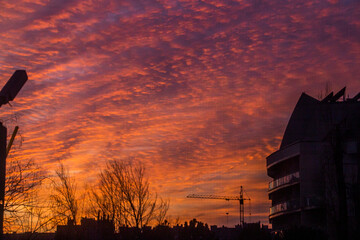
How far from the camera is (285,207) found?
82.3m

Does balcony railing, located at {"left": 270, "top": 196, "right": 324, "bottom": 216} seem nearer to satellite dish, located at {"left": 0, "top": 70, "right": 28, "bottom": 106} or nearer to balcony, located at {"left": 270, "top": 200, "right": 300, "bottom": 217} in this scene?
balcony, located at {"left": 270, "top": 200, "right": 300, "bottom": 217}

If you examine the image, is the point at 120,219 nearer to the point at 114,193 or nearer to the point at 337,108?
the point at 114,193

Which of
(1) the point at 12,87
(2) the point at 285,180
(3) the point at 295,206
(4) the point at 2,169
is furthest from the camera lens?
(2) the point at 285,180

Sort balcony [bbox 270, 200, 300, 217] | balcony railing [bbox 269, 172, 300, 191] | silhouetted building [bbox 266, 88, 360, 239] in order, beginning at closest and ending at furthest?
silhouetted building [bbox 266, 88, 360, 239] < balcony [bbox 270, 200, 300, 217] < balcony railing [bbox 269, 172, 300, 191]

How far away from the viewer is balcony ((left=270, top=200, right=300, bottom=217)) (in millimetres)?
78500

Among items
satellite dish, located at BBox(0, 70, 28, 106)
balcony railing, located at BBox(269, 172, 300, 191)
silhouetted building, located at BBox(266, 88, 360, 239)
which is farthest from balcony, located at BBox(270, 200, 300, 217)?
satellite dish, located at BBox(0, 70, 28, 106)

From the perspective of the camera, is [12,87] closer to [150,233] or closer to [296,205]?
[150,233]

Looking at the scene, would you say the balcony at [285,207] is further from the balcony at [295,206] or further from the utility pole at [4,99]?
the utility pole at [4,99]

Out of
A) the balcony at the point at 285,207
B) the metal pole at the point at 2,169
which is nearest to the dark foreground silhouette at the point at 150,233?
the balcony at the point at 285,207

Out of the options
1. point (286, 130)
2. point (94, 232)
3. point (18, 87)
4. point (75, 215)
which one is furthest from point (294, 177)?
point (18, 87)

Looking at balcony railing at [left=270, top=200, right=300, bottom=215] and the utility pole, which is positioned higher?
balcony railing at [left=270, top=200, right=300, bottom=215]

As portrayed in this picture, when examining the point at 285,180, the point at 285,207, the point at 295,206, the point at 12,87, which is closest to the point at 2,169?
the point at 12,87

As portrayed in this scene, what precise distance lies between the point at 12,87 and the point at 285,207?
7874cm

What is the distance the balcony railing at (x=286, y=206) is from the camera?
7859 centimetres
